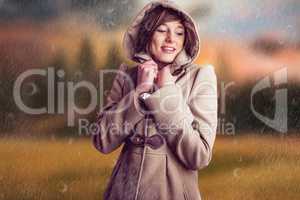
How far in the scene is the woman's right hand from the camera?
1798mm

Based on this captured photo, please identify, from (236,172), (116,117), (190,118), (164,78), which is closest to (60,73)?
(116,117)

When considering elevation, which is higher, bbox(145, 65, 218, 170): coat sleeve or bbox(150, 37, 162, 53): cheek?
bbox(150, 37, 162, 53): cheek

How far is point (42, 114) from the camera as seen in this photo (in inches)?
74.6

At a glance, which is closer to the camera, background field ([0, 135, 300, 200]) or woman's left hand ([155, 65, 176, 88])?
woman's left hand ([155, 65, 176, 88])

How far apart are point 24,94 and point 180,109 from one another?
1.92 ft

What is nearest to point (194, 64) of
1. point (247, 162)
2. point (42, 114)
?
point (247, 162)

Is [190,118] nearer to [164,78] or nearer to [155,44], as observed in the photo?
[164,78]

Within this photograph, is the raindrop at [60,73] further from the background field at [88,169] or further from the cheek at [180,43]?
the cheek at [180,43]

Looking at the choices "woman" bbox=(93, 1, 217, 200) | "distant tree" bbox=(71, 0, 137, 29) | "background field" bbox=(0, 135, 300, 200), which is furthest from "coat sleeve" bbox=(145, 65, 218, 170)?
"distant tree" bbox=(71, 0, 137, 29)

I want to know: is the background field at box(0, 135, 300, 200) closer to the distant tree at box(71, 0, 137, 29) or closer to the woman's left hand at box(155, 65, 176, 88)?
the woman's left hand at box(155, 65, 176, 88)

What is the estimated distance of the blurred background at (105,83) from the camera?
6.16 ft

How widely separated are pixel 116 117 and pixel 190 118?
0.26 meters

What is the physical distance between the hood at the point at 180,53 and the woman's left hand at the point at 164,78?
0.03 meters

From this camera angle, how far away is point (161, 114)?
1.73 metres
